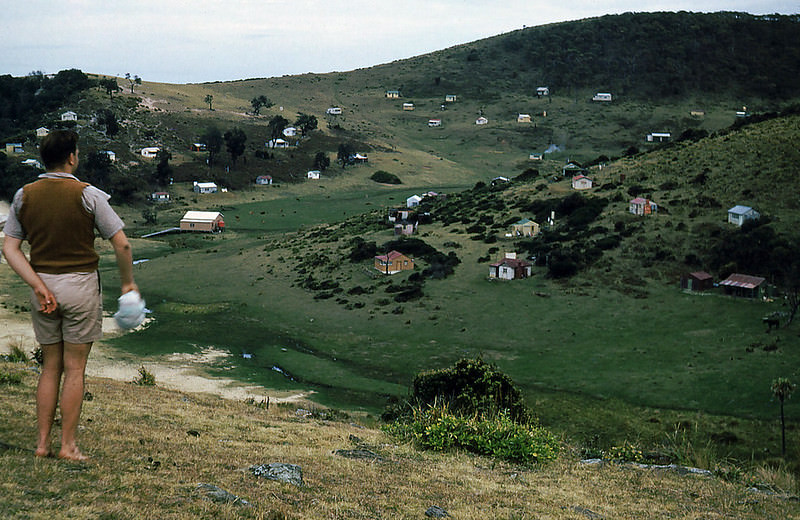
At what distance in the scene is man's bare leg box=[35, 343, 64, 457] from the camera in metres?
8.33

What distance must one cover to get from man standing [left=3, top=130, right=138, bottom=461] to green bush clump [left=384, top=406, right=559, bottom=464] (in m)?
7.44

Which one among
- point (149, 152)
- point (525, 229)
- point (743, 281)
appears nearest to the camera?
point (743, 281)

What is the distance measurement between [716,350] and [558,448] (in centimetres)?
3755

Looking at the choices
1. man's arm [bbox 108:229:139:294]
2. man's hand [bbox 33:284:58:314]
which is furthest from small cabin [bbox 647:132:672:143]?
man's hand [bbox 33:284:58:314]

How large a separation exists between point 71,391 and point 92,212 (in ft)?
7.00

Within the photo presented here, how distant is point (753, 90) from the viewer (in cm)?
19738

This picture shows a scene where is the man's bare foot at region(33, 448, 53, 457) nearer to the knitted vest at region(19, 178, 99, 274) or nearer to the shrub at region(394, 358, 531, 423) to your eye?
the knitted vest at region(19, 178, 99, 274)

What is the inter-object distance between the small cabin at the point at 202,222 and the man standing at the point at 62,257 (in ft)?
320

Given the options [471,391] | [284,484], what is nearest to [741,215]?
[471,391]

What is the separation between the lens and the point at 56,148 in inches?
321

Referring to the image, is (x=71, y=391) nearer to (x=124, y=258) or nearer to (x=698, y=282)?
(x=124, y=258)

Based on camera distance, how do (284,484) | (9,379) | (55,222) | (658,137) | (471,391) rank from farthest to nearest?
(658,137), (471,391), (9,379), (284,484), (55,222)

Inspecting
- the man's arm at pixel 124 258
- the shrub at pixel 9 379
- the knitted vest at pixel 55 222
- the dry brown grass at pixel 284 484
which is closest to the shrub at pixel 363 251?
the dry brown grass at pixel 284 484

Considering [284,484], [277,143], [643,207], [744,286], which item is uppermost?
[277,143]
